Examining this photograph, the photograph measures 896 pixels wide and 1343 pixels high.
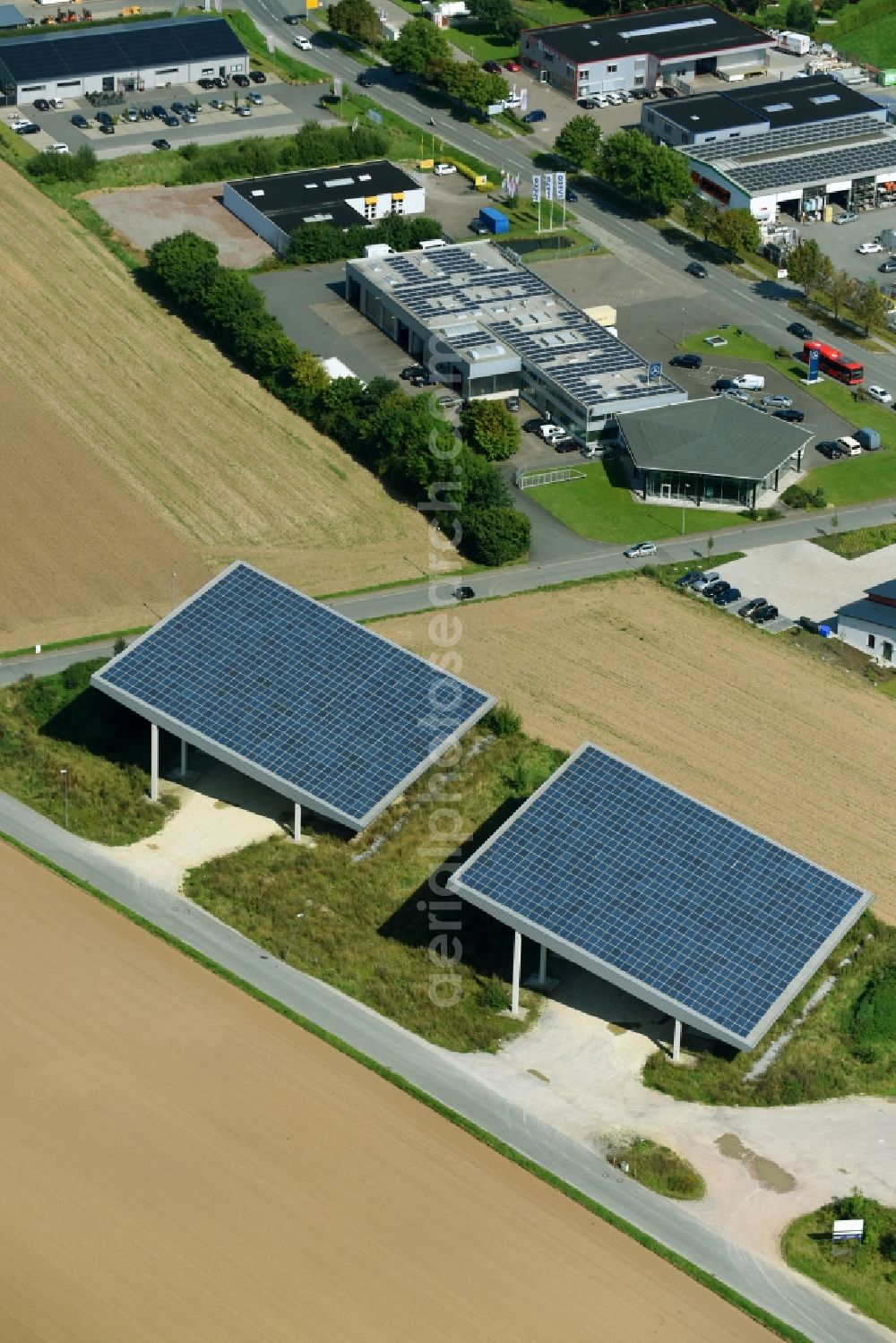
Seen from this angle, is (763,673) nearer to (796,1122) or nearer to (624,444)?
(624,444)

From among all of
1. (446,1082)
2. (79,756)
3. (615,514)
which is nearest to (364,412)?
(615,514)

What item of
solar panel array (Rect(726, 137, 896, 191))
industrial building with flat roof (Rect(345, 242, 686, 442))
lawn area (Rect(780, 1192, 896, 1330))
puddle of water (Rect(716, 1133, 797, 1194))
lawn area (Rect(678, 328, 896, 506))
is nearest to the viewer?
lawn area (Rect(780, 1192, 896, 1330))

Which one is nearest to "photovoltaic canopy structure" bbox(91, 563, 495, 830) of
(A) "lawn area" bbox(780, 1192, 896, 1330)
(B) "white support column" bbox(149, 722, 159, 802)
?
(B) "white support column" bbox(149, 722, 159, 802)

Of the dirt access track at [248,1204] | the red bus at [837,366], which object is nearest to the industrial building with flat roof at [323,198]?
the red bus at [837,366]

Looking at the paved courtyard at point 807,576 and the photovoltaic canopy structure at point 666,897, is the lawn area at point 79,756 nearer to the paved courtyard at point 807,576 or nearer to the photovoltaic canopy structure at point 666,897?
the photovoltaic canopy structure at point 666,897

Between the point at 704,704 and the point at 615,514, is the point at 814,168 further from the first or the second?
the point at 704,704

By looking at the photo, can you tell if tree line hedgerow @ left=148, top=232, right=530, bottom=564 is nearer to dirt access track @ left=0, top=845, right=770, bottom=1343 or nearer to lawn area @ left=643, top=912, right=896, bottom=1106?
lawn area @ left=643, top=912, right=896, bottom=1106

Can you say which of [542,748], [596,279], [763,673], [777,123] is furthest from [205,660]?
[777,123]
